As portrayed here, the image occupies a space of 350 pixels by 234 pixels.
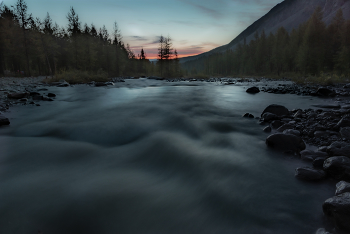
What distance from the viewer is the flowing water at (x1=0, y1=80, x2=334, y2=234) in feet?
5.92

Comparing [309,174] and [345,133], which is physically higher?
[345,133]

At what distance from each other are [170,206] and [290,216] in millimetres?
1301

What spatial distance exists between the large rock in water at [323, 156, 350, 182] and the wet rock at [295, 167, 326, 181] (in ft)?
0.33

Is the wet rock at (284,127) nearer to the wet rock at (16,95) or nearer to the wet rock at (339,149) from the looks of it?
the wet rock at (339,149)

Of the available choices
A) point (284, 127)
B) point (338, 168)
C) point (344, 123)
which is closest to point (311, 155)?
point (338, 168)

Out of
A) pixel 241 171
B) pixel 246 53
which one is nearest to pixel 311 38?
pixel 246 53


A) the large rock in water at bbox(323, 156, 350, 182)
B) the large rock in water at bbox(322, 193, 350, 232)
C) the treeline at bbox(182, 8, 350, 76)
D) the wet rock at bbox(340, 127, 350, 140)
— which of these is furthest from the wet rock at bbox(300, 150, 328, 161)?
the treeline at bbox(182, 8, 350, 76)

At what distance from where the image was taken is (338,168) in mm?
2451

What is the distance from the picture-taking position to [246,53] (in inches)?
2945

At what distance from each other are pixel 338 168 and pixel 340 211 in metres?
1.06

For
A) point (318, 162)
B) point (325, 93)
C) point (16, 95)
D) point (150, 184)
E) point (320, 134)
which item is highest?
point (16, 95)

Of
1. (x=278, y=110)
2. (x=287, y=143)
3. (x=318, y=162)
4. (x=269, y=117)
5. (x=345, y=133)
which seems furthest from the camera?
(x=278, y=110)

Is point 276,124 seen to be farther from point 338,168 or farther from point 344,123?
point 338,168

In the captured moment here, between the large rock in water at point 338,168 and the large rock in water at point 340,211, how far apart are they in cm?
77
